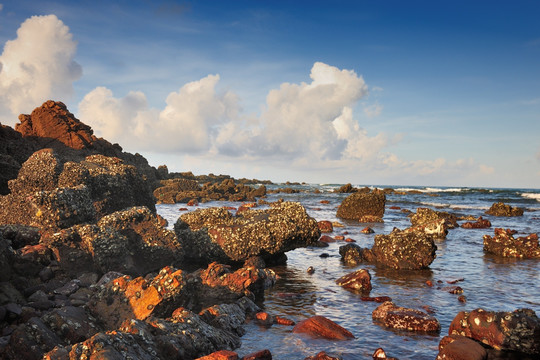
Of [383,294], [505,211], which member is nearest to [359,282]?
[383,294]

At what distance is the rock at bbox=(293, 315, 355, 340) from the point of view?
30.2 ft

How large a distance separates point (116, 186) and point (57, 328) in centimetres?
1030

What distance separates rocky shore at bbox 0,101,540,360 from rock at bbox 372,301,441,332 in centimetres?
3

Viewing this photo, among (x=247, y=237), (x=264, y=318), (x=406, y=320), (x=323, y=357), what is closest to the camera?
(x=323, y=357)

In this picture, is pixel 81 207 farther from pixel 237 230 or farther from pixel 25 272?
pixel 237 230

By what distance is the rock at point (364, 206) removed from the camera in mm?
37531

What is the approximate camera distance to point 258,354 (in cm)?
779

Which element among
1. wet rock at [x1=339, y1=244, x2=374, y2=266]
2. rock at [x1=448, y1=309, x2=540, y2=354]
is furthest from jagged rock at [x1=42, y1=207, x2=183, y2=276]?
rock at [x1=448, y1=309, x2=540, y2=354]

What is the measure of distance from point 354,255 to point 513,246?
9445mm

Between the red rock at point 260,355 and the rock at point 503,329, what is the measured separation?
472 centimetres

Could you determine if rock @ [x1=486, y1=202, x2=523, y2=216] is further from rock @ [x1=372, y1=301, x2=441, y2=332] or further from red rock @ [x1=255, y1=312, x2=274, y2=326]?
red rock @ [x1=255, y1=312, x2=274, y2=326]

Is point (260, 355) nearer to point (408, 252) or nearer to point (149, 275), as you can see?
point (149, 275)

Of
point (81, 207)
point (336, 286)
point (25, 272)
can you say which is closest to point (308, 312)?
point (336, 286)

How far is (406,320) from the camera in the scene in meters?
9.92
